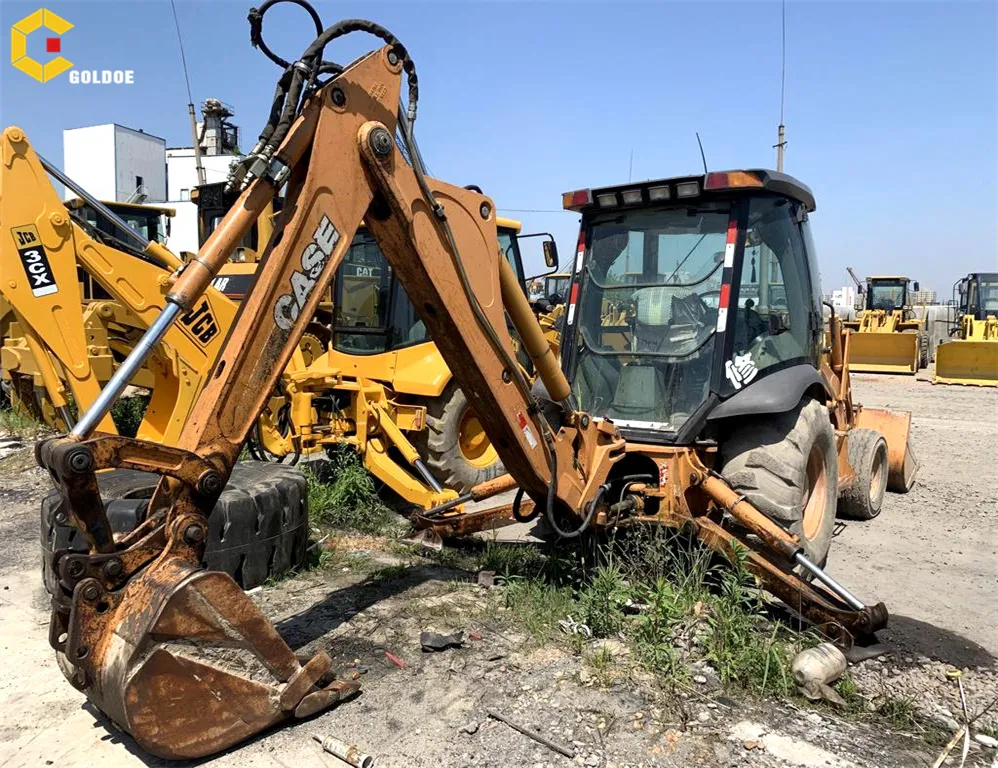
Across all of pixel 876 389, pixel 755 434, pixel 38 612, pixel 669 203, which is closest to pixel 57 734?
pixel 38 612

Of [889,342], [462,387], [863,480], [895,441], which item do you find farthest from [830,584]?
[889,342]

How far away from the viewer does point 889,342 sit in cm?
1894

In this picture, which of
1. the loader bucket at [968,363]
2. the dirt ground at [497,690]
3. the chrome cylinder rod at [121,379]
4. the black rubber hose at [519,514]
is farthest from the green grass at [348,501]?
the loader bucket at [968,363]

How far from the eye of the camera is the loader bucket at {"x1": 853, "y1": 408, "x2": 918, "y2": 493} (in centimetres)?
709

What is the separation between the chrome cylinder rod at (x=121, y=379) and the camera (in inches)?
101

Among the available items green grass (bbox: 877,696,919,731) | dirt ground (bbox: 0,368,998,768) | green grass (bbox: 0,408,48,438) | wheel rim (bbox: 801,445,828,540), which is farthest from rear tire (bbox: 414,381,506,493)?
green grass (bbox: 0,408,48,438)

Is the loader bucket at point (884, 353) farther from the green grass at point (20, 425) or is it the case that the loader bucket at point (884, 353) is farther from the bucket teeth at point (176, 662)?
the bucket teeth at point (176, 662)

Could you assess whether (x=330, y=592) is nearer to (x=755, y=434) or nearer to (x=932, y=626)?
(x=755, y=434)

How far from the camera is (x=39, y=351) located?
5.75 m

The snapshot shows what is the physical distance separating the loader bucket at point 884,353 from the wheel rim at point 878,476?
13191 mm

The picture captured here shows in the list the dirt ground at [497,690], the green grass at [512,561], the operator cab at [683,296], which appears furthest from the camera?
the green grass at [512,561]

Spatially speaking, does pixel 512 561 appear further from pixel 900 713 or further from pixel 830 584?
pixel 900 713

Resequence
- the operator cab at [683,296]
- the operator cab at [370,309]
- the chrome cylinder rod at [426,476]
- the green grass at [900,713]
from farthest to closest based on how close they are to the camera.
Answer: the operator cab at [370,309]
the chrome cylinder rod at [426,476]
the operator cab at [683,296]
the green grass at [900,713]

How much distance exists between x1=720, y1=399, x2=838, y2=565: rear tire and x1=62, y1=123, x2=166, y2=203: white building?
3166 cm
